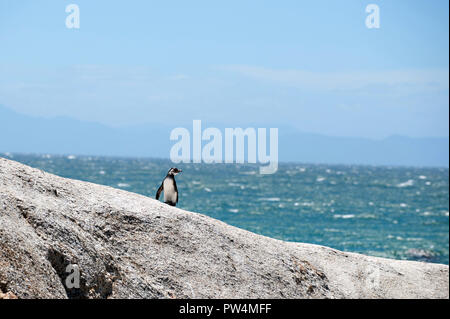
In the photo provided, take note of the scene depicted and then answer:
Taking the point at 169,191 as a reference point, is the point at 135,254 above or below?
below

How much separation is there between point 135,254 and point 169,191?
3.63m

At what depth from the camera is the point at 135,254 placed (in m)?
11.1

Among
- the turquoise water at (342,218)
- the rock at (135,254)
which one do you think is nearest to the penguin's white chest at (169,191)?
the rock at (135,254)

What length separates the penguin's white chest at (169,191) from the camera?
14.6 m

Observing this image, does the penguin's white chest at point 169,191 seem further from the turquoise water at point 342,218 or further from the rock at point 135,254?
the turquoise water at point 342,218

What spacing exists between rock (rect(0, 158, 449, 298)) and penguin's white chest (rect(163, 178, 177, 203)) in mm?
1758

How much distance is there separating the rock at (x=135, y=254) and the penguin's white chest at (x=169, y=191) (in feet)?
5.77

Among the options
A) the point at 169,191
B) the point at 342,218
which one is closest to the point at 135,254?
the point at 169,191

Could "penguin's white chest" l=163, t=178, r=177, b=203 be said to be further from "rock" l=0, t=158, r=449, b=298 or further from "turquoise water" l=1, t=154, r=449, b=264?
"turquoise water" l=1, t=154, r=449, b=264

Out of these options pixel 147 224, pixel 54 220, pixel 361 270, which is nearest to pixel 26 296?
pixel 54 220

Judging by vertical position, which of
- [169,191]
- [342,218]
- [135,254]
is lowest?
[342,218]

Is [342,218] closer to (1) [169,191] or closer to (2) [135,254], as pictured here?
(1) [169,191]

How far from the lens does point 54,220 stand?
390 inches

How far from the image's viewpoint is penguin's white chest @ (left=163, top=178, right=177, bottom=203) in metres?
14.6
